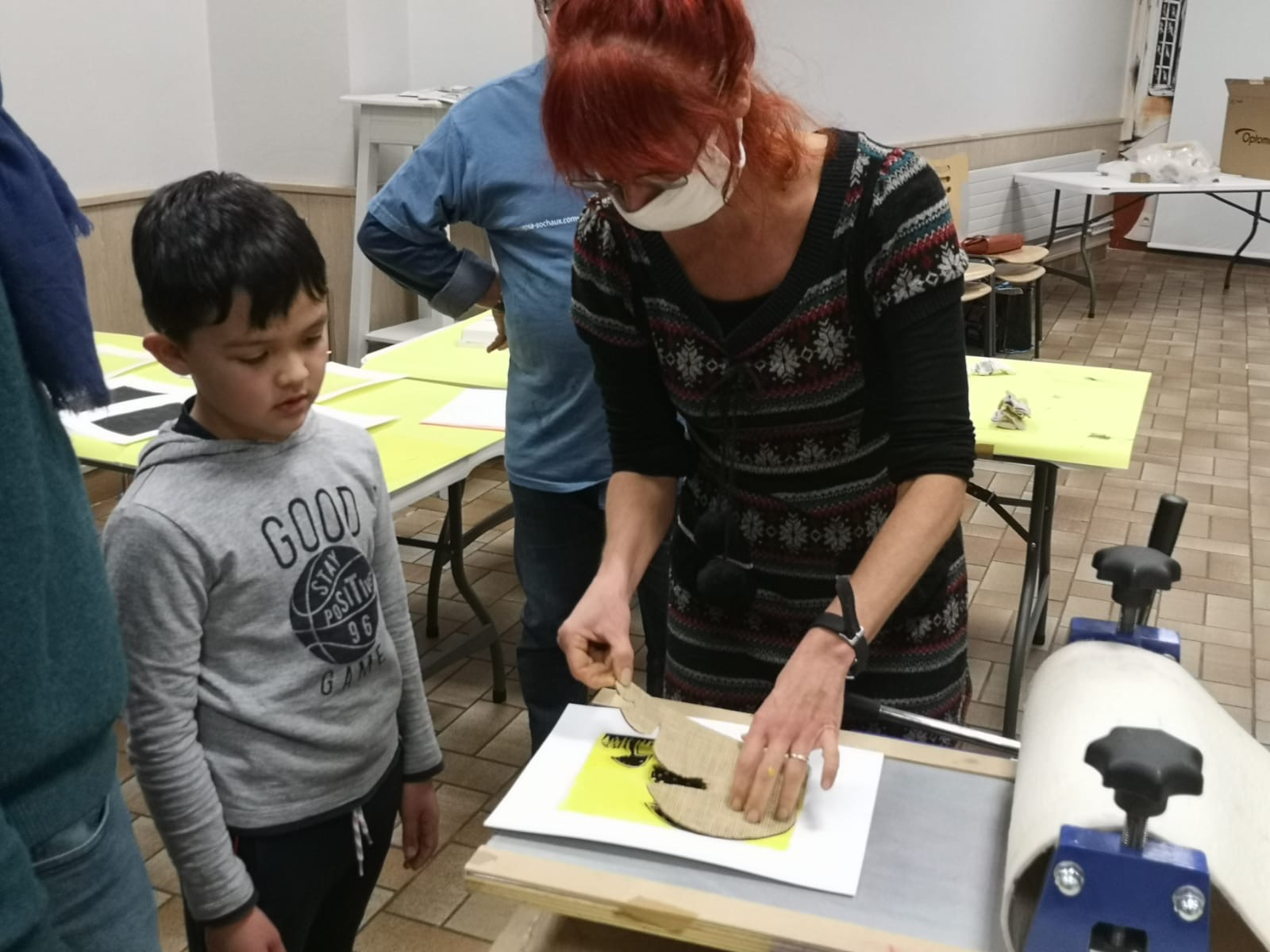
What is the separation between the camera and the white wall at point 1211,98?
26.5 feet

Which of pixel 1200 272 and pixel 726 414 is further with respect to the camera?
pixel 1200 272

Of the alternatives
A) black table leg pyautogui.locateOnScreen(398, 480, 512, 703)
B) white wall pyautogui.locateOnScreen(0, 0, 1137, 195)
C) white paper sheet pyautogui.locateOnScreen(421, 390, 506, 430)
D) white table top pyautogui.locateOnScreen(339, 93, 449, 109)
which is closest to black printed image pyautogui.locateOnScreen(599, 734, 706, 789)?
white paper sheet pyautogui.locateOnScreen(421, 390, 506, 430)

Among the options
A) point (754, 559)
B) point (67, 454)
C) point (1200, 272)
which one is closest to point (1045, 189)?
point (1200, 272)

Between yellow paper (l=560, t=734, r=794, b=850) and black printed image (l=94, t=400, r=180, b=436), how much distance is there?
4.36 ft

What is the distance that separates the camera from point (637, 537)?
3.79ft

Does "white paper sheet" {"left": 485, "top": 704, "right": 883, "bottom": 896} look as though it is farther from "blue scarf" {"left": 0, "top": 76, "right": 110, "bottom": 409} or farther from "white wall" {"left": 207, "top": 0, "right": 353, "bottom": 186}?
"white wall" {"left": 207, "top": 0, "right": 353, "bottom": 186}

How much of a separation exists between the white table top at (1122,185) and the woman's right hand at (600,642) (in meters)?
6.03

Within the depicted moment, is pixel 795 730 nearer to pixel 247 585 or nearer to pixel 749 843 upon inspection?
pixel 749 843

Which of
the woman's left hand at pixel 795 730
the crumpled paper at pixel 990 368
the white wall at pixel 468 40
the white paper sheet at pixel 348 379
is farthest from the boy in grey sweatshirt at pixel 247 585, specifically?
the white wall at pixel 468 40

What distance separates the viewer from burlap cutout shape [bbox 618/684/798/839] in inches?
34.1

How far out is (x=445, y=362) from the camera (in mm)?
2676

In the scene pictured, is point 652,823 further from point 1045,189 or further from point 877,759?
point 1045,189

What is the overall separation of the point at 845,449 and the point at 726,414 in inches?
4.7

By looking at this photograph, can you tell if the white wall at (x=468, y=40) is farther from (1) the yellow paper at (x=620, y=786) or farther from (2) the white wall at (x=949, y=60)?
(1) the yellow paper at (x=620, y=786)
